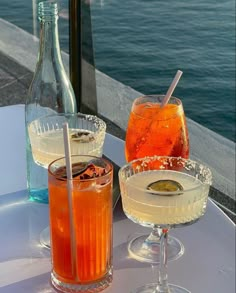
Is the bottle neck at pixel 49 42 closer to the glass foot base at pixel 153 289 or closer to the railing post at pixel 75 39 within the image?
the glass foot base at pixel 153 289

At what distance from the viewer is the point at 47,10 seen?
0.95 meters

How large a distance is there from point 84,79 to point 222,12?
2.36 meters

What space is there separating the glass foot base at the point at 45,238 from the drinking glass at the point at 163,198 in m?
0.14

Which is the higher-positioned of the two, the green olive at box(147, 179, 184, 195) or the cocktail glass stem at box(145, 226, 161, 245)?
the green olive at box(147, 179, 184, 195)

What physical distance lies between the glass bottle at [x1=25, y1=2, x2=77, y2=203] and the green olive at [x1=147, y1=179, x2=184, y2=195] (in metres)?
0.24

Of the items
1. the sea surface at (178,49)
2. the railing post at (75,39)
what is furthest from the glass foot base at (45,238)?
the sea surface at (178,49)

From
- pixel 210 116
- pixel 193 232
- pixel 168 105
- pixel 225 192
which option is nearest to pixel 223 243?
pixel 193 232

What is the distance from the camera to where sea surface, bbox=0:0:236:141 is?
4.36m

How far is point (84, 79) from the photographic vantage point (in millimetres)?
2596

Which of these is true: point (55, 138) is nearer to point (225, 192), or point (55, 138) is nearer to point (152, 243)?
point (152, 243)

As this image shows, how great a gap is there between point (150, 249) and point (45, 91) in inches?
12.3

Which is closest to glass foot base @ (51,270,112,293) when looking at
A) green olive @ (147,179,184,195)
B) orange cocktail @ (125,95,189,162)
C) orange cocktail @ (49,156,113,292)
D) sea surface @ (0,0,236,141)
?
orange cocktail @ (49,156,113,292)

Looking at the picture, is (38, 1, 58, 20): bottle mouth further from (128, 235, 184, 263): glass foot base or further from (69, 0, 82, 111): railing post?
(69, 0, 82, 111): railing post

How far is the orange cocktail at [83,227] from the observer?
79 centimetres
